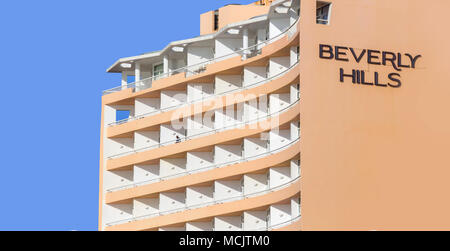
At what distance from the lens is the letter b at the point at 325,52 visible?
284 feet

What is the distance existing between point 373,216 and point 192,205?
1655 centimetres

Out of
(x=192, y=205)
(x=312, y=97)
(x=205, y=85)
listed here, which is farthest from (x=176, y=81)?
(x=312, y=97)

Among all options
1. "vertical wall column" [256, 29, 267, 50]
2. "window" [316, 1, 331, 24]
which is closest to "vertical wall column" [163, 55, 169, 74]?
"vertical wall column" [256, 29, 267, 50]

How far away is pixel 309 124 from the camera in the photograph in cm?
8612

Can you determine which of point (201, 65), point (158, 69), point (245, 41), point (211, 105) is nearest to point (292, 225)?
point (211, 105)

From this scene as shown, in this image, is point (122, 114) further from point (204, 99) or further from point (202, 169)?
point (202, 169)

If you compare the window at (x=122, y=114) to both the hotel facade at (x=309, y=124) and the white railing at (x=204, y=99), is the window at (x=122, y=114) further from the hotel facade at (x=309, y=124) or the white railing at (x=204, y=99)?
the hotel facade at (x=309, y=124)

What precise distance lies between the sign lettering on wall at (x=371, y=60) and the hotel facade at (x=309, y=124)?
89 mm

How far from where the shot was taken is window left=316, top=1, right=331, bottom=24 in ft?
286

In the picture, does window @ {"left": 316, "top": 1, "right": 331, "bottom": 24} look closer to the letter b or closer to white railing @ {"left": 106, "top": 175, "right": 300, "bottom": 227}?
the letter b

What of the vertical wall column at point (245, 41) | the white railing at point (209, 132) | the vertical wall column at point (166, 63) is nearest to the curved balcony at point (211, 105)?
the white railing at point (209, 132)

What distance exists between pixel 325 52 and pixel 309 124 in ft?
15.5

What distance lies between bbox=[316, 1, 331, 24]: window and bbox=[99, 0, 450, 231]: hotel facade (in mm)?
86

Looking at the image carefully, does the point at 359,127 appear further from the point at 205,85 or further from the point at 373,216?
the point at 205,85
